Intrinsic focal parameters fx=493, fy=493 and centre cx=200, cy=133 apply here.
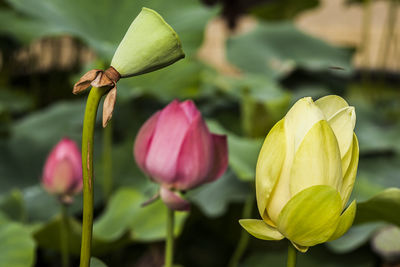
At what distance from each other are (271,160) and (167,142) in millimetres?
89

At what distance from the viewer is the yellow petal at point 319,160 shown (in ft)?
0.51

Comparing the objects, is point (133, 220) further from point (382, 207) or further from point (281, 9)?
point (281, 9)

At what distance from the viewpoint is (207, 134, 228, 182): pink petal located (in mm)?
247

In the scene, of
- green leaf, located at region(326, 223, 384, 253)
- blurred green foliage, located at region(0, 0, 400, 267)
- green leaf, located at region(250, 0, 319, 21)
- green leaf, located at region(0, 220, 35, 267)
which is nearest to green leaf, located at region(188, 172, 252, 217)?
blurred green foliage, located at region(0, 0, 400, 267)

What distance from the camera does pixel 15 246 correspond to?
356 millimetres

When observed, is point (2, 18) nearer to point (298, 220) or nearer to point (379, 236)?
point (379, 236)

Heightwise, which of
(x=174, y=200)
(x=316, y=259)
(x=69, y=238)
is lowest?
(x=316, y=259)

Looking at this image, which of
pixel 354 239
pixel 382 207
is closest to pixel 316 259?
pixel 354 239

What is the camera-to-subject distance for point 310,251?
57cm

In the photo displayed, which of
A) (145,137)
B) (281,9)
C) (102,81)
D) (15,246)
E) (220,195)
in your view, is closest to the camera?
(102,81)

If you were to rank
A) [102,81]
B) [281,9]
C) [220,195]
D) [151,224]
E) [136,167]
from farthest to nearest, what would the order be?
[281,9] < [136,167] < [220,195] < [151,224] < [102,81]

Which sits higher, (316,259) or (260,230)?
(260,230)

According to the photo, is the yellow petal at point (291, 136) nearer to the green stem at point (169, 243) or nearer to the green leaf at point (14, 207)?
the green stem at point (169, 243)

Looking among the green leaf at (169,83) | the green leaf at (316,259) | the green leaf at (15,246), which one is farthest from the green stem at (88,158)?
the green leaf at (169,83)
